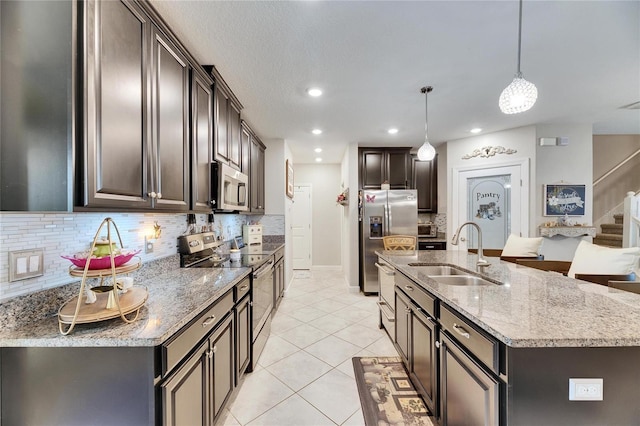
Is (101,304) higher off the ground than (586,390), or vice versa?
(101,304)

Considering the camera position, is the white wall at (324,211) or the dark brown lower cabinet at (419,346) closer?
the dark brown lower cabinet at (419,346)

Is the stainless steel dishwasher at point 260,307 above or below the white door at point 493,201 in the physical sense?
below

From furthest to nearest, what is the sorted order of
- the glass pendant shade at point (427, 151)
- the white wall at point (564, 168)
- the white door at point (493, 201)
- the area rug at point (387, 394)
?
the white door at point (493, 201)
the white wall at point (564, 168)
the glass pendant shade at point (427, 151)
the area rug at point (387, 394)

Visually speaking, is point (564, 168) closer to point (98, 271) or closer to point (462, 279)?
point (462, 279)

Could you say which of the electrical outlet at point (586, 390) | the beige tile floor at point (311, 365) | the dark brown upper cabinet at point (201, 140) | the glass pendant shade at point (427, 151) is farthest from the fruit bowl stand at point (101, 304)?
the glass pendant shade at point (427, 151)

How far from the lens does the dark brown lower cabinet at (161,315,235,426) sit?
101cm

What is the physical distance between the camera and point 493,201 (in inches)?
159

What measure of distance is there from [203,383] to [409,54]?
252cm

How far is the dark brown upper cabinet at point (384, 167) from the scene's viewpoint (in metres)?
4.63

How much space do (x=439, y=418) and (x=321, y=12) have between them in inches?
99.7

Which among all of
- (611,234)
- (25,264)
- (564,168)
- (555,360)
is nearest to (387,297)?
(555,360)

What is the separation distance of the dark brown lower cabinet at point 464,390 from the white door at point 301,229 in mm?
4691

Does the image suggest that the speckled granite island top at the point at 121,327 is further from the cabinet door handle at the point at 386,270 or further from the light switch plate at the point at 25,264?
the cabinet door handle at the point at 386,270

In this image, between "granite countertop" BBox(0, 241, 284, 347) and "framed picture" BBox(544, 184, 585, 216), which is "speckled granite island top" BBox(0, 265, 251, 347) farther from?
"framed picture" BBox(544, 184, 585, 216)
